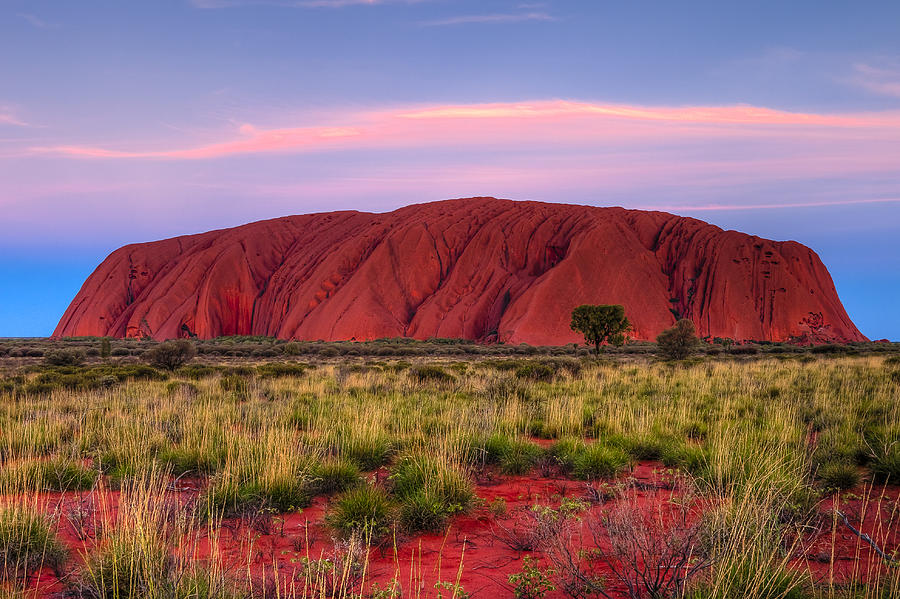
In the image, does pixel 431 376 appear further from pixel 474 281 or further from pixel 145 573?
pixel 474 281

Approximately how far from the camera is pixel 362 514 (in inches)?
189

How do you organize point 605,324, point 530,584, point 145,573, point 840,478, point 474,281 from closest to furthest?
point 145,573
point 530,584
point 840,478
point 605,324
point 474,281

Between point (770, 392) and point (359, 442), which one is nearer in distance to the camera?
point (359, 442)

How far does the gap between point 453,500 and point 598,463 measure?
227 cm

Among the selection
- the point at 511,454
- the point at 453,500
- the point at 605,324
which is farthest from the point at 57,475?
the point at 605,324

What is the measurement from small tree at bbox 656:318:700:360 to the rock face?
30.6 metres

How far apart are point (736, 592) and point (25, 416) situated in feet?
40.3

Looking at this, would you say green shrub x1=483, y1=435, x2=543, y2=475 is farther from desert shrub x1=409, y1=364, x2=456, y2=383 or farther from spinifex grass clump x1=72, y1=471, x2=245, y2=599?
desert shrub x1=409, y1=364, x2=456, y2=383

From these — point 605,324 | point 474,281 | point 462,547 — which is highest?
point 474,281

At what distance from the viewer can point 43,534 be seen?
4.20 m

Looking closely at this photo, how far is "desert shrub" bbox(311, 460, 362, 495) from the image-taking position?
598 centimetres

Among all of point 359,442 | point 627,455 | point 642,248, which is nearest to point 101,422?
point 359,442

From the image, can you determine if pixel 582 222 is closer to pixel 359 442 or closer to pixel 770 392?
pixel 770 392

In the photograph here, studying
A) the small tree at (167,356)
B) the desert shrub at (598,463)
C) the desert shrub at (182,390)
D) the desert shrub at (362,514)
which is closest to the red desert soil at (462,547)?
the desert shrub at (362,514)
